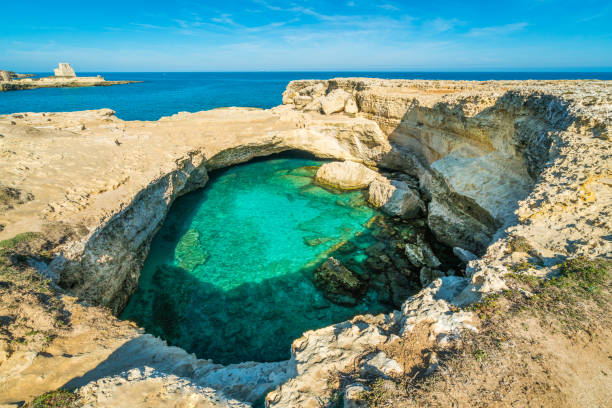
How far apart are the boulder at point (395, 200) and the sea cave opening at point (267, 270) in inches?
23.2

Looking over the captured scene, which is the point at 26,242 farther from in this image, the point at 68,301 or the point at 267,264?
the point at 267,264

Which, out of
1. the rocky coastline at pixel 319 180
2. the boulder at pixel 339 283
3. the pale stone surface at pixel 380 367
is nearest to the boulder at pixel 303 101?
the rocky coastline at pixel 319 180

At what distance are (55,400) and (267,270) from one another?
28.8ft

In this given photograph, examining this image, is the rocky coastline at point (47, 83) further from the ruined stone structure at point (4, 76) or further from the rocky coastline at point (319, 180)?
the rocky coastline at point (319, 180)

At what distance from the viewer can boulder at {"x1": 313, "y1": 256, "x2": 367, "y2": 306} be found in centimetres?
1114

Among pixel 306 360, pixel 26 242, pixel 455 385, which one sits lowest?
pixel 306 360

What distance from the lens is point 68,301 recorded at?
651 centimetres

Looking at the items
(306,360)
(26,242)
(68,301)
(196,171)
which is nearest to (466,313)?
(306,360)

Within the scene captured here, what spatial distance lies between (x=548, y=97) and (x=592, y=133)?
258cm

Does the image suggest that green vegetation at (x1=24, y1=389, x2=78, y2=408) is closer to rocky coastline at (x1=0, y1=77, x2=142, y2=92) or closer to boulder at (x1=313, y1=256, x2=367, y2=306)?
boulder at (x1=313, y1=256, x2=367, y2=306)

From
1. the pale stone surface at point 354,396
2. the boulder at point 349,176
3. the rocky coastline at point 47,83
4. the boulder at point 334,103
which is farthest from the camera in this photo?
the rocky coastline at point 47,83

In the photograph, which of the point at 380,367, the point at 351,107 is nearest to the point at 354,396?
the point at 380,367

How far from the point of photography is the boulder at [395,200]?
643 inches

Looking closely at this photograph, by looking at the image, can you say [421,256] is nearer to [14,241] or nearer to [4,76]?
[14,241]
